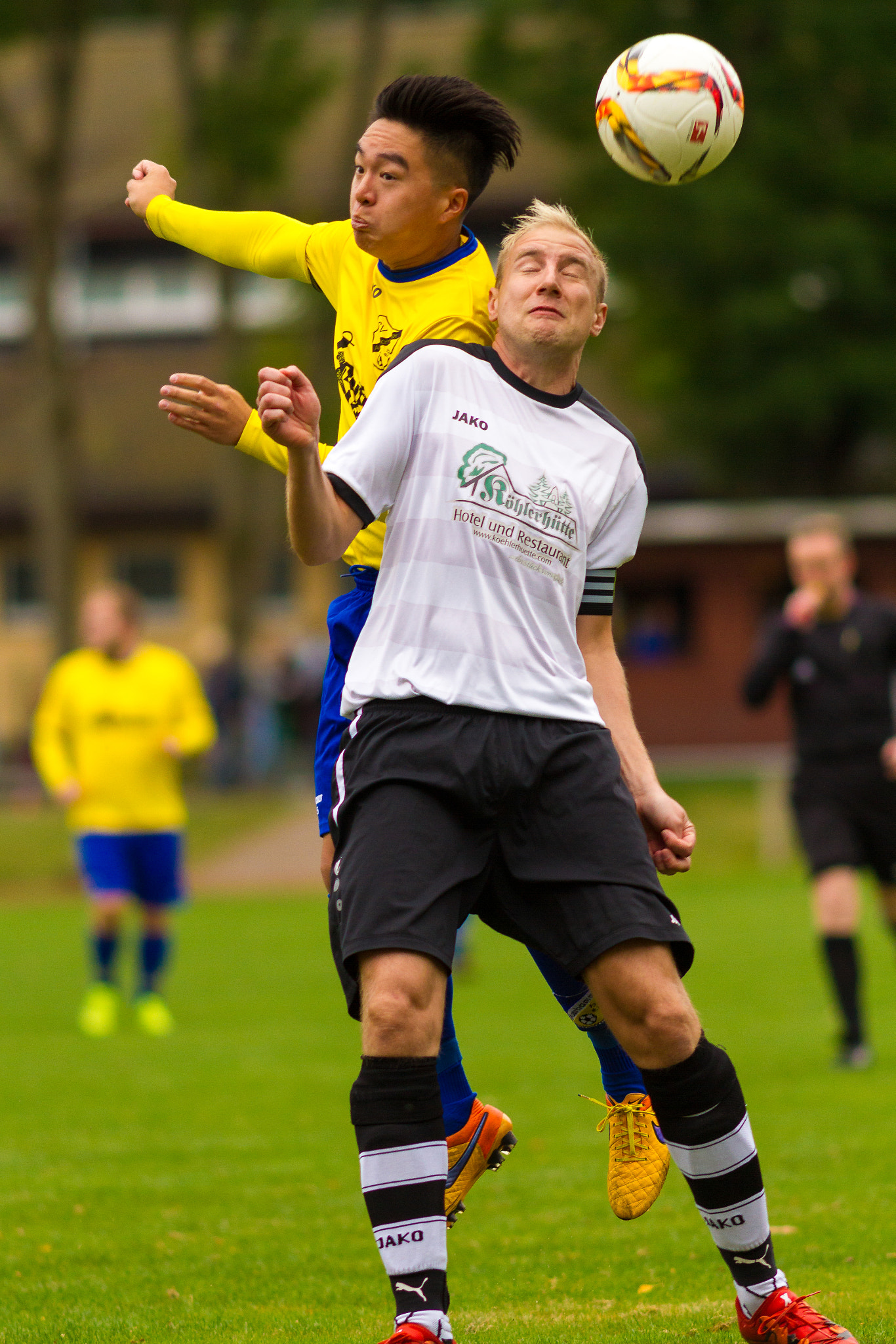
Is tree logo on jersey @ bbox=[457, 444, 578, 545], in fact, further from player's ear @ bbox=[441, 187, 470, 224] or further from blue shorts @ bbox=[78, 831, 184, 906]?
blue shorts @ bbox=[78, 831, 184, 906]

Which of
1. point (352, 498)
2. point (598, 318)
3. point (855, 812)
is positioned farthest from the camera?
point (855, 812)

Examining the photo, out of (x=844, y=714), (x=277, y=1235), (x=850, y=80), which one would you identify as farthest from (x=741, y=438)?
(x=277, y=1235)

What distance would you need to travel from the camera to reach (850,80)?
29.1 meters

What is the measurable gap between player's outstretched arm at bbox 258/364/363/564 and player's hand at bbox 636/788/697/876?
100 centimetres

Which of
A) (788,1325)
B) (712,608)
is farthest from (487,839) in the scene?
(712,608)

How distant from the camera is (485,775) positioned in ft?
12.6

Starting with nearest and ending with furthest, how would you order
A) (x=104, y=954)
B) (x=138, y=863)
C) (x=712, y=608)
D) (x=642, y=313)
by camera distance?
(x=104, y=954)
(x=138, y=863)
(x=712, y=608)
(x=642, y=313)

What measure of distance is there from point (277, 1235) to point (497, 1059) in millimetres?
3712

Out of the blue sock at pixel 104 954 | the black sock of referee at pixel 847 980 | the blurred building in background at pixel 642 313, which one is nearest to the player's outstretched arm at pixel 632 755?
the black sock of referee at pixel 847 980

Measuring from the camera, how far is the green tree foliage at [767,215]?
28.1 m

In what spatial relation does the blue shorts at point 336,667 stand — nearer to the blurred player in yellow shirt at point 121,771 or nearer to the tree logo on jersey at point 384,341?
the tree logo on jersey at point 384,341

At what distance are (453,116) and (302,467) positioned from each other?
3.69 ft

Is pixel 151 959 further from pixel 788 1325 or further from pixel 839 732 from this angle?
pixel 788 1325

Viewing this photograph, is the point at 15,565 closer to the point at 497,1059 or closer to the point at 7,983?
the point at 7,983
